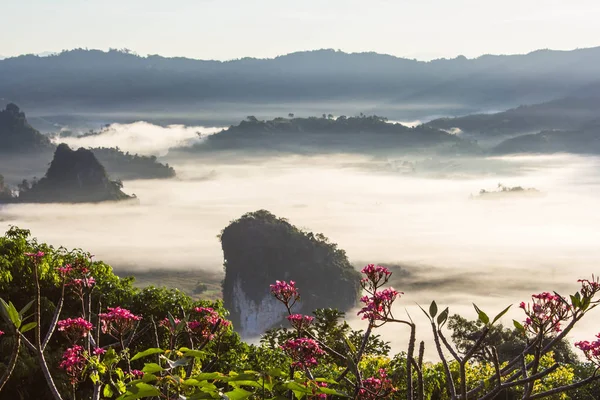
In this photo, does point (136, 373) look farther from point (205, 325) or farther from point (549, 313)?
point (549, 313)

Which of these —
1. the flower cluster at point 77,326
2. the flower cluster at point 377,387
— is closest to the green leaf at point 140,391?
the flower cluster at point 77,326

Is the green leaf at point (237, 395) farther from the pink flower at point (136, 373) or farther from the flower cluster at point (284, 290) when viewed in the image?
the flower cluster at point (284, 290)

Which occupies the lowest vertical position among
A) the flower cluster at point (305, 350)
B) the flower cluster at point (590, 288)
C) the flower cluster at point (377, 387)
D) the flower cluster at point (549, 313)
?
the flower cluster at point (377, 387)

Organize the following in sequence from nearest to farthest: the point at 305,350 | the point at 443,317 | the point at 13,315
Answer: the point at 13,315, the point at 443,317, the point at 305,350

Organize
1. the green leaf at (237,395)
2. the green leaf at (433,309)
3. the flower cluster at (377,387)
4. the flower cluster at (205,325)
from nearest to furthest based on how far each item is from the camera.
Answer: the green leaf at (237,395) → the green leaf at (433,309) → the flower cluster at (377,387) → the flower cluster at (205,325)

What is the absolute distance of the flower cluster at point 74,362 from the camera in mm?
9516

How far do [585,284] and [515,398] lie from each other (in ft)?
47.2

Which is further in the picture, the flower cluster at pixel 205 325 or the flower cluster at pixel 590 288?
the flower cluster at pixel 205 325

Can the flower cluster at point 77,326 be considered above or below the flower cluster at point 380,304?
below

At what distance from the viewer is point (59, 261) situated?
946 inches

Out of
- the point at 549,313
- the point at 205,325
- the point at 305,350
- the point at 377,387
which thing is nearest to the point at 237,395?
the point at 305,350

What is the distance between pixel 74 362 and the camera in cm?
957

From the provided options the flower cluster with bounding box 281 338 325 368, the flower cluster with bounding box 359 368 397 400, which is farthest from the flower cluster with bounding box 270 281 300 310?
the flower cluster with bounding box 359 368 397 400

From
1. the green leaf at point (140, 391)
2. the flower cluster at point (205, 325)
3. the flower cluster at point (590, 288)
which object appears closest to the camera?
the green leaf at point (140, 391)
